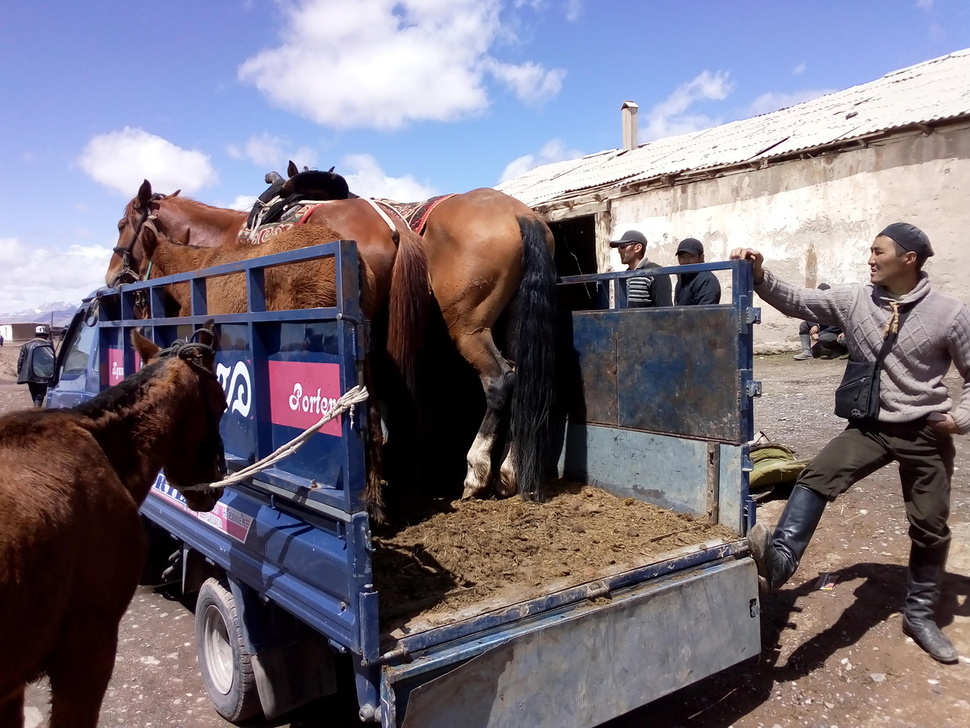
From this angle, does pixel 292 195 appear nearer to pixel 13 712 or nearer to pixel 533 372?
pixel 533 372

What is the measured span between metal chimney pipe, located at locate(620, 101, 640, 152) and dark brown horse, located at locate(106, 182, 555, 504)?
15922 millimetres

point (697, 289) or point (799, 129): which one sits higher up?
point (799, 129)

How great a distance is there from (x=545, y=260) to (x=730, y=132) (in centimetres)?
1341

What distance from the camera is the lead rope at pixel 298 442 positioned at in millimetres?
2029

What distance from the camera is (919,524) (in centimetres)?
316

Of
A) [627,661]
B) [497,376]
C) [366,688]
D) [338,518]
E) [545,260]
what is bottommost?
[627,661]

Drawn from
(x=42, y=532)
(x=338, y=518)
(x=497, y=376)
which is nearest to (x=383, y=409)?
(x=497, y=376)

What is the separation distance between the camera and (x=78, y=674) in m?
2.01

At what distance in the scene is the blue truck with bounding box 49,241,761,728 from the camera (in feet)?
6.73

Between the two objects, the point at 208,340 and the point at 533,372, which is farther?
the point at 533,372

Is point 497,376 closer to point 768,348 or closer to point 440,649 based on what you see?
point 440,649

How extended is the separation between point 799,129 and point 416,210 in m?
11.0

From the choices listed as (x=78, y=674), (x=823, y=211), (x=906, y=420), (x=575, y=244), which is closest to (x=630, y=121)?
(x=823, y=211)

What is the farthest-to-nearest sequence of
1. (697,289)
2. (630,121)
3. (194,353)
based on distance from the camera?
(630,121), (697,289), (194,353)
